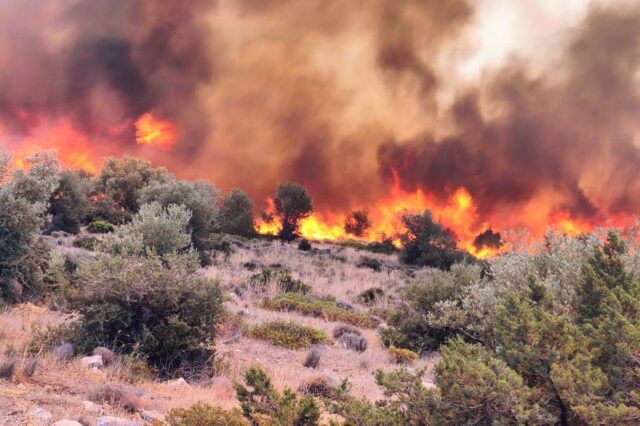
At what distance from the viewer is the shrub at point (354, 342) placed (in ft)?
41.9

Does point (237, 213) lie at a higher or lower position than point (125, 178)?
lower

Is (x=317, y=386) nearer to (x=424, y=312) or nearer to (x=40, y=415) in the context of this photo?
(x=40, y=415)

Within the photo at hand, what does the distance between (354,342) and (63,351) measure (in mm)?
7036

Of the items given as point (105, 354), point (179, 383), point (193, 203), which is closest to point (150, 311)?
point (105, 354)

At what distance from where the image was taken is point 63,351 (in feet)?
25.7

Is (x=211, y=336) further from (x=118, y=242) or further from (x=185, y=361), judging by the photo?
(x=118, y=242)

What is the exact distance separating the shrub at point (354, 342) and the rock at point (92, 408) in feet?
25.1

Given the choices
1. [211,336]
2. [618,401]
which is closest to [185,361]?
[211,336]

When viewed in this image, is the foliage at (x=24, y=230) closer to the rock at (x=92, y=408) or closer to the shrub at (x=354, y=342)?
the rock at (x=92, y=408)

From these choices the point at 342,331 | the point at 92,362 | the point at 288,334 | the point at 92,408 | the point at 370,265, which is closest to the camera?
the point at 92,408

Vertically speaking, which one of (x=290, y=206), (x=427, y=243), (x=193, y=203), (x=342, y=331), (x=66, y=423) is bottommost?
(x=66, y=423)

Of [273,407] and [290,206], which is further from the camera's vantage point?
[290,206]

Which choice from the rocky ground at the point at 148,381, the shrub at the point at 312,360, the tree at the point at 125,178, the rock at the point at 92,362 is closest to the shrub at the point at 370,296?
the rocky ground at the point at 148,381

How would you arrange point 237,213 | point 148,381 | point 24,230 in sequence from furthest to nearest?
point 237,213, point 24,230, point 148,381
